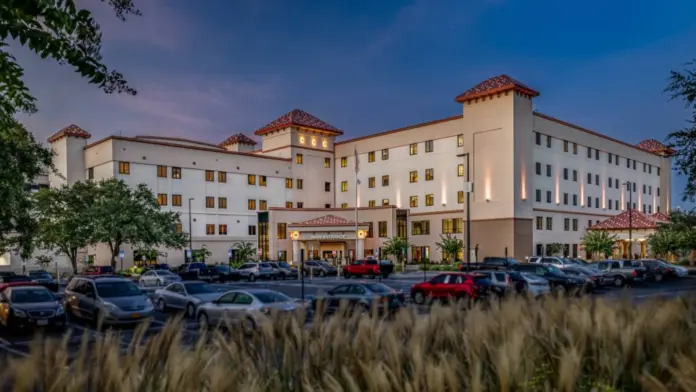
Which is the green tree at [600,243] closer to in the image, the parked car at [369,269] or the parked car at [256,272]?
the parked car at [369,269]

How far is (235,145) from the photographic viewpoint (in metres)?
95.6

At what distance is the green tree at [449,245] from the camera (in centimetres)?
6562

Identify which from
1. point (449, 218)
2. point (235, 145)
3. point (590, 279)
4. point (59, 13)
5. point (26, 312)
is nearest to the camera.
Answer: point (59, 13)

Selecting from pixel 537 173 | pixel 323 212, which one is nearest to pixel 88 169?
pixel 323 212

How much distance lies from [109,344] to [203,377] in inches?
27.2

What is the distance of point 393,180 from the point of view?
78938 millimetres

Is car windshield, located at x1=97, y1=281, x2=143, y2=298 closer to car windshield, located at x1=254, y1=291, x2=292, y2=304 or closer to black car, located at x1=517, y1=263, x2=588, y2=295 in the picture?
car windshield, located at x1=254, y1=291, x2=292, y2=304

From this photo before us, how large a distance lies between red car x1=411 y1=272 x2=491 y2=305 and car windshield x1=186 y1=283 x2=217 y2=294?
31.3ft

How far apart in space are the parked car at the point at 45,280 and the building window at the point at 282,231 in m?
32.8

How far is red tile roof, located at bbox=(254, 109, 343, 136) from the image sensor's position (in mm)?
80000

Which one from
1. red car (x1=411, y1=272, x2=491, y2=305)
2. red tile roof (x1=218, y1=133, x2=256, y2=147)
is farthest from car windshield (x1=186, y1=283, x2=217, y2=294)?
red tile roof (x1=218, y1=133, x2=256, y2=147)

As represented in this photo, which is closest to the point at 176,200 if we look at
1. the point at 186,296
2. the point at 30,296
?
the point at 186,296

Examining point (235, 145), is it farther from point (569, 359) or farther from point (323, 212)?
point (569, 359)

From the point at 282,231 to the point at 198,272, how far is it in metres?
25.8
